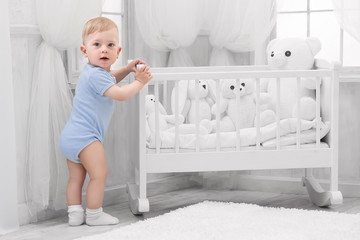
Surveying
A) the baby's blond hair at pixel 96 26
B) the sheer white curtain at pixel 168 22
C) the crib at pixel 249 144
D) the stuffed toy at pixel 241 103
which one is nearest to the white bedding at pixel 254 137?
the crib at pixel 249 144

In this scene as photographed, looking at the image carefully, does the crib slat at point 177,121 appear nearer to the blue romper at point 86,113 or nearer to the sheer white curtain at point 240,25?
the blue romper at point 86,113

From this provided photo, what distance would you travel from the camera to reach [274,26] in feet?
10.5

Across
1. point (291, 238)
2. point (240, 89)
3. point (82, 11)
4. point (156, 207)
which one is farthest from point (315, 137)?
point (82, 11)

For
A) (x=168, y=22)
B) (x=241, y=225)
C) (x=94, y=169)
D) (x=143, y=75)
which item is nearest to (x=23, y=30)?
(x=143, y=75)

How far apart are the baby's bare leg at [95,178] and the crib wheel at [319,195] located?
38.6 inches

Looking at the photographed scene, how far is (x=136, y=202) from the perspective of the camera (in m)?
2.63

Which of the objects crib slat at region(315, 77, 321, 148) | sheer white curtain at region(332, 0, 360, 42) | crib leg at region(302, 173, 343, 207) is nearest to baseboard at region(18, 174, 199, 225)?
crib leg at region(302, 173, 343, 207)

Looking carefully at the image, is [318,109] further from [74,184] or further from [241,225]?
[74,184]

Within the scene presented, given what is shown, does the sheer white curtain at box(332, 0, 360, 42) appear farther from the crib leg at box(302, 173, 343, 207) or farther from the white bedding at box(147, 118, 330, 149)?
the crib leg at box(302, 173, 343, 207)

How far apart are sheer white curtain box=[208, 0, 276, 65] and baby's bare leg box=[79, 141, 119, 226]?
3.28ft

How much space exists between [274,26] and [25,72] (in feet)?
4.58

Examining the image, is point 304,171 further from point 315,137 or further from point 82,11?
point 82,11

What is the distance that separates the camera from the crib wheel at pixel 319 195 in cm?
263

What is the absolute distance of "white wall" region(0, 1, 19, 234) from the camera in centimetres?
237
